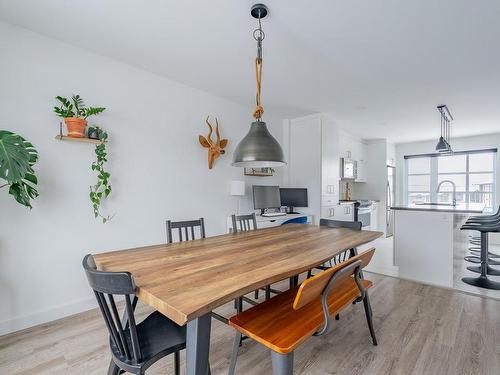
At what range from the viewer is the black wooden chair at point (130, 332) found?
1.04 meters

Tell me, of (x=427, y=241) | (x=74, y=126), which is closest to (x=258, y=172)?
(x=427, y=241)

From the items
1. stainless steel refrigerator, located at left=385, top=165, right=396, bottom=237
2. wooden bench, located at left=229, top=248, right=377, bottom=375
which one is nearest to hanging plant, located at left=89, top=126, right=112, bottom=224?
wooden bench, located at left=229, top=248, right=377, bottom=375

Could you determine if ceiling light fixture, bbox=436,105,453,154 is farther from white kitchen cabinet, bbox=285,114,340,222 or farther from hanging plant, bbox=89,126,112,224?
hanging plant, bbox=89,126,112,224

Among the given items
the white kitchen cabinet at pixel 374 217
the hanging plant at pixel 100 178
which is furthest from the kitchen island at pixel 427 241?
the hanging plant at pixel 100 178

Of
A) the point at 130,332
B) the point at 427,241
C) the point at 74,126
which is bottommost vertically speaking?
the point at 427,241

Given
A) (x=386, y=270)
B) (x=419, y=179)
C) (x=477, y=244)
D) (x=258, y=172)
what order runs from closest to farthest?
(x=386, y=270) → (x=258, y=172) → (x=477, y=244) → (x=419, y=179)

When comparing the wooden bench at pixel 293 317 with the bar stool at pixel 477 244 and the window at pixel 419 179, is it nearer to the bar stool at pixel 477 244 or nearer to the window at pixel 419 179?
the bar stool at pixel 477 244

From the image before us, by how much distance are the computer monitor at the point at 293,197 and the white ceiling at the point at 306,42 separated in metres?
1.57

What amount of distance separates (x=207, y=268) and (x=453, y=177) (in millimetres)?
7385

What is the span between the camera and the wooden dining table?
105 centimetres

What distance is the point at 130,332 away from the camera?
1102 mm

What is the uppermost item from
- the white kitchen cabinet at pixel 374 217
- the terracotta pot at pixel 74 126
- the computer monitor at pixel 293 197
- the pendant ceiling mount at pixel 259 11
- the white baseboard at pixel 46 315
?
the pendant ceiling mount at pixel 259 11

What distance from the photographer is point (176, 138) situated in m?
3.24

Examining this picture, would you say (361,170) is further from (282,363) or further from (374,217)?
(282,363)
